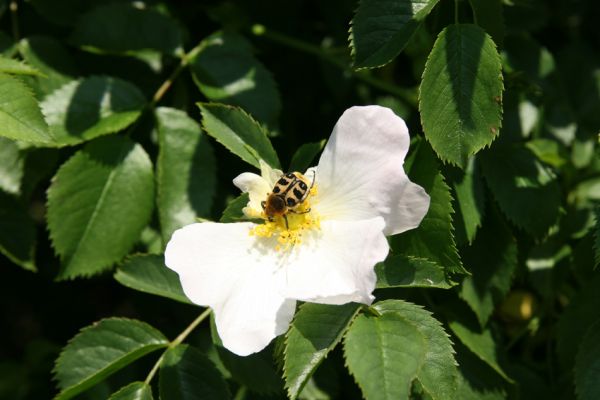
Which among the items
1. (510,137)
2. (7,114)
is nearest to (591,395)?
(510,137)

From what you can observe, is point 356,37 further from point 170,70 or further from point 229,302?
point 170,70

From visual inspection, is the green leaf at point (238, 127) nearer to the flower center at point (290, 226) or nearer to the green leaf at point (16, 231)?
the flower center at point (290, 226)

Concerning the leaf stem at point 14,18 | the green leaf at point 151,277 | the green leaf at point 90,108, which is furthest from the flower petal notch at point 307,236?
the leaf stem at point 14,18

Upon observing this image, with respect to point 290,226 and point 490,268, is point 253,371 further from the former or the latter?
point 490,268

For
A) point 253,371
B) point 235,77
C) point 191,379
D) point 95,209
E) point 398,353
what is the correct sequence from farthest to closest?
point 235,77
point 95,209
point 253,371
point 191,379
point 398,353

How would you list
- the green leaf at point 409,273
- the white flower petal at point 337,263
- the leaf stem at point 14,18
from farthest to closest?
the leaf stem at point 14,18 < the green leaf at point 409,273 < the white flower petal at point 337,263

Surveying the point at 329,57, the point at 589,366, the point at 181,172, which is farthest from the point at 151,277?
the point at 589,366
